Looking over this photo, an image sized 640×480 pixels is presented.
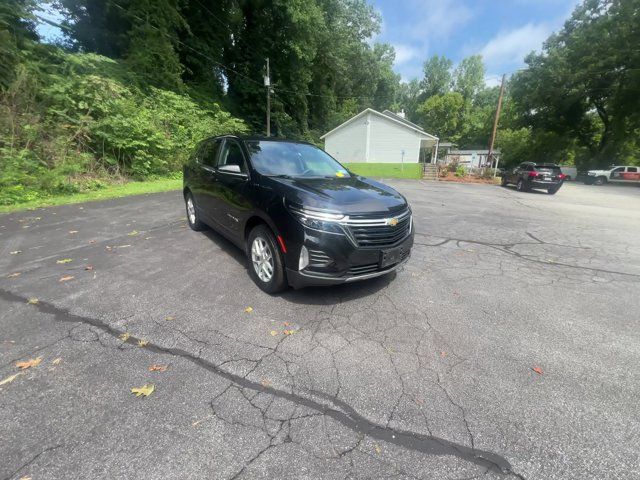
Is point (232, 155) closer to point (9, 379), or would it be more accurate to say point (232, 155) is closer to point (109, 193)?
point (9, 379)

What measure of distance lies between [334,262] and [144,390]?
188 cm

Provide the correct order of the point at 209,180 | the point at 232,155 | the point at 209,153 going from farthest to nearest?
the point at 209,153, the point at 209,180, the point at 232,155

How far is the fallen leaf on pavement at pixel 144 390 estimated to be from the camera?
2.21 meters

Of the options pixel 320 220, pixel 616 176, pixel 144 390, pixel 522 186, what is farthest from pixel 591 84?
pixel 144 390

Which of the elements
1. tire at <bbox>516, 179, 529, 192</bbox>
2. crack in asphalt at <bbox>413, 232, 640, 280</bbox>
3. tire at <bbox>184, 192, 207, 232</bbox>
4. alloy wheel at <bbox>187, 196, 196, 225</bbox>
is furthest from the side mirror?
tire at <bbox>516, 179, 529, 192</bbox>

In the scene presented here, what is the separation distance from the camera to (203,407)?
2.12 meters

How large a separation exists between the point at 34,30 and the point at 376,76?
3852 cm

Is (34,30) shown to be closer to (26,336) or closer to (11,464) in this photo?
(26,336)

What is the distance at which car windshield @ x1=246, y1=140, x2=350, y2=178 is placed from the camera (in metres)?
4.16

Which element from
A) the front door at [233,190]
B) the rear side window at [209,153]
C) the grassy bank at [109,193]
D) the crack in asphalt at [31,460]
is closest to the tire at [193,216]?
the rear side window at [209,153]

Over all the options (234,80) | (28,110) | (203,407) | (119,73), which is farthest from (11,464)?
(234,80)

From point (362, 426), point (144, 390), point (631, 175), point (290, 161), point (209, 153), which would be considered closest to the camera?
point (362, 426)

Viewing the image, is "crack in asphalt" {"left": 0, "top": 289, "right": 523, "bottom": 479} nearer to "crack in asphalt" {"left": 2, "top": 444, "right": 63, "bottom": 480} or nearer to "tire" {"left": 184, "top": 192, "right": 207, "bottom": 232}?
"crack in asphalt" {"left": 2, "top": 444, "right": 63, "bottom": 480}

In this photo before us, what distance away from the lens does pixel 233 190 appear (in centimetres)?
424
